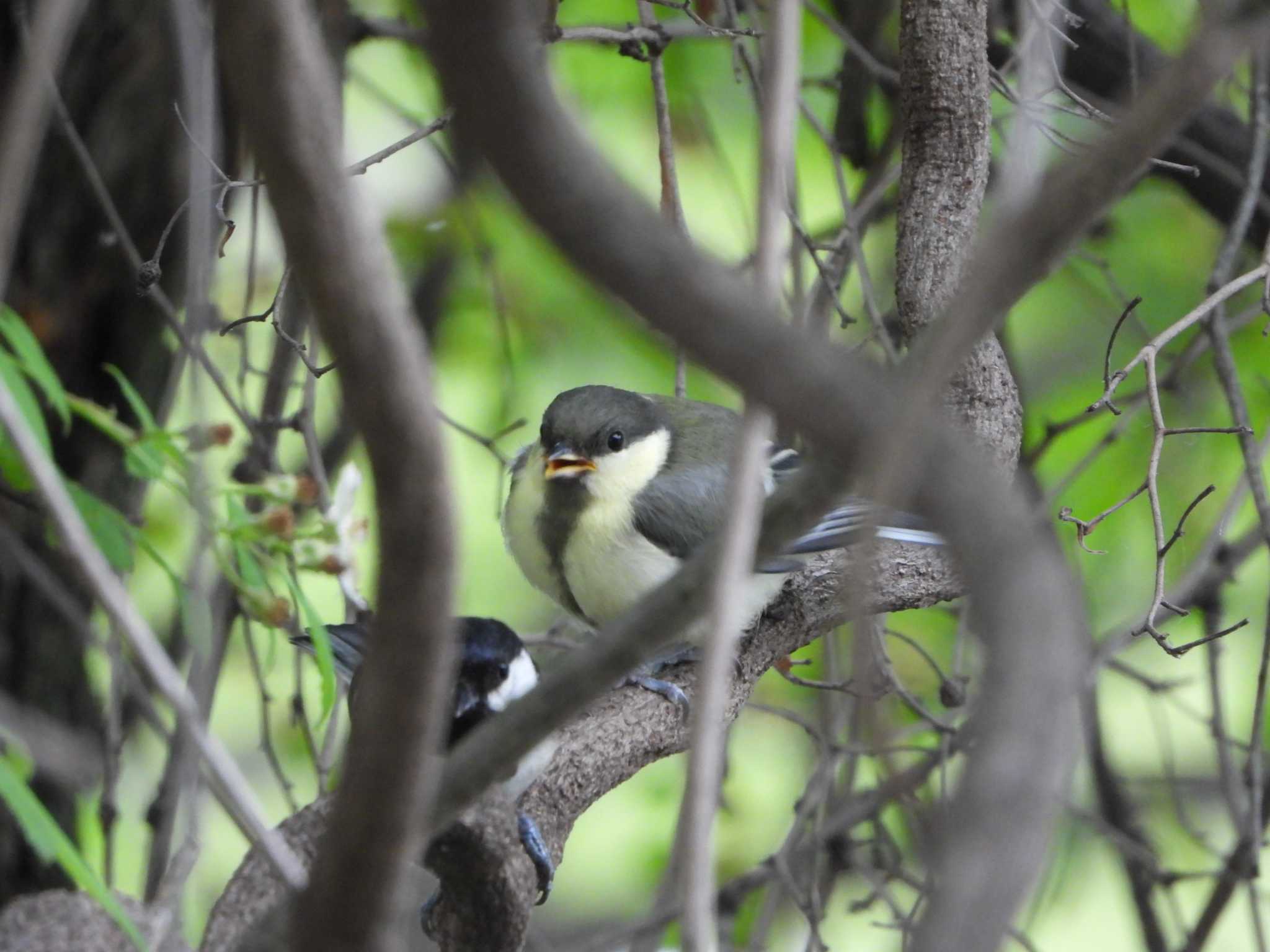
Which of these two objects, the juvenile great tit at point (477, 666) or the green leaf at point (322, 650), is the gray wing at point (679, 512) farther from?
the green leaf at point (322, 650)

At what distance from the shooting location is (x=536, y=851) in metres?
1.65

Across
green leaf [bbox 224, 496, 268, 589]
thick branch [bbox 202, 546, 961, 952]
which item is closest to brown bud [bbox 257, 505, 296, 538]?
green leaf [bbox 224, 496, 268, 589]

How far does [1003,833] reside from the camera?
578 millimetres

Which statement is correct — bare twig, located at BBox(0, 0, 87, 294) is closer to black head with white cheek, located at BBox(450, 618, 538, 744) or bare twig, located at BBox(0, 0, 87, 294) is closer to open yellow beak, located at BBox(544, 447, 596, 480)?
black head with white cheek, located at BBox(450, 618, 538, 744)

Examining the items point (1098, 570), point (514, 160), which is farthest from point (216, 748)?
point (1098, 570)

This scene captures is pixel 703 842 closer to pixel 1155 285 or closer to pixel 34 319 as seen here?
pixel 34 319

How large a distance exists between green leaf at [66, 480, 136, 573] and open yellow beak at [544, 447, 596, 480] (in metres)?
0.95

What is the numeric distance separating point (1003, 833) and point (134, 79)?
7.97 ft

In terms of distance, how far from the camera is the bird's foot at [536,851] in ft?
5.41

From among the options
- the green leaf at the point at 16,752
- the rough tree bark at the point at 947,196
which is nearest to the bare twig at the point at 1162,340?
the rough tree bark at the point at 947,196

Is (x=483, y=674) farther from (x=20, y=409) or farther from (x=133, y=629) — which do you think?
(x=133, y=629)

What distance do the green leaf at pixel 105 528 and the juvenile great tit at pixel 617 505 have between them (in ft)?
3.13

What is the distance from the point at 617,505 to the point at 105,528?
104 cm

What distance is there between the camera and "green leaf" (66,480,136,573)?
5.14 ft
